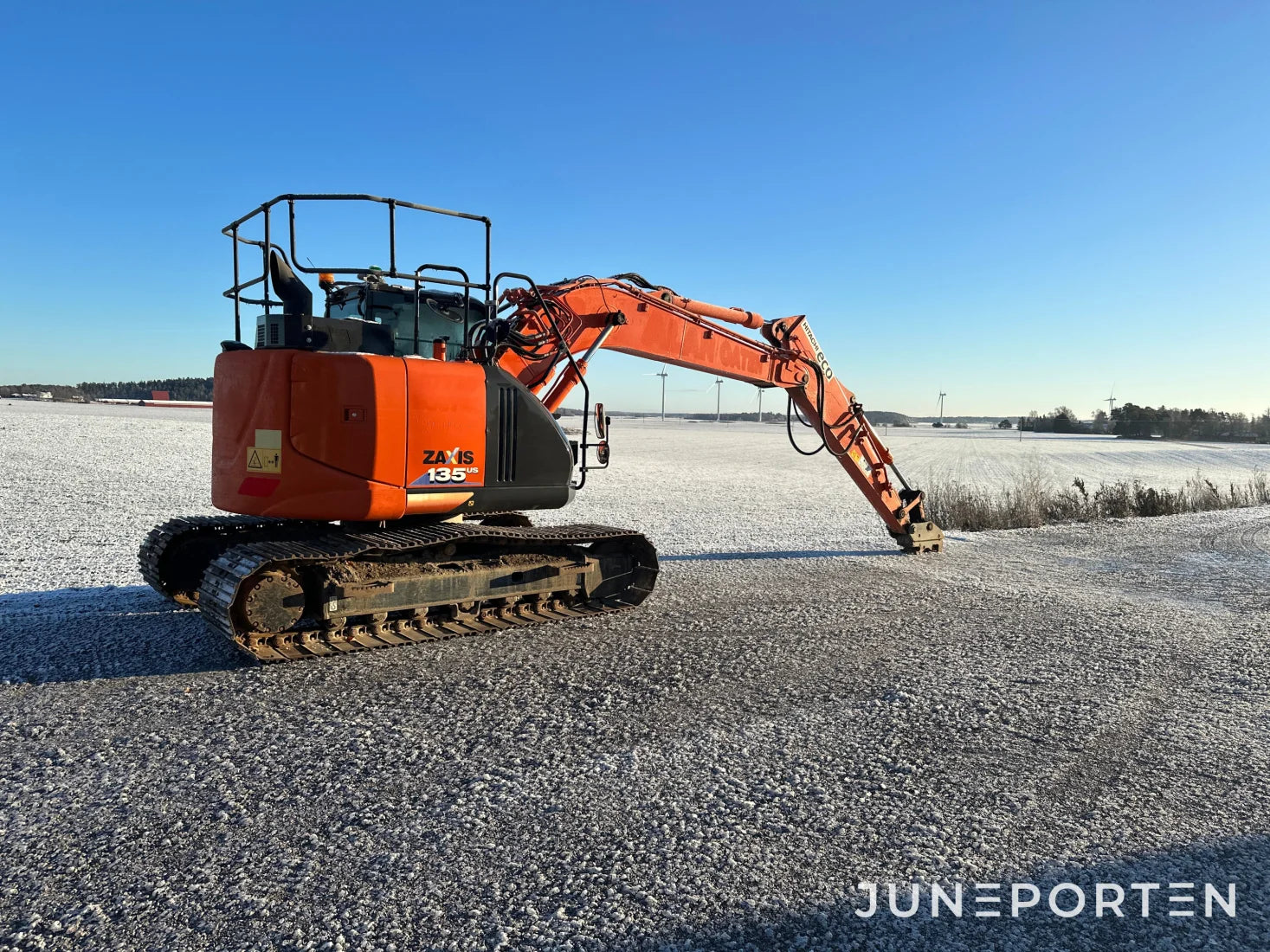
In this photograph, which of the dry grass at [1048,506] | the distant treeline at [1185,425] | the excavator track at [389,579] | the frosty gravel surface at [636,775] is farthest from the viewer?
the distant treeline at [1185,425]

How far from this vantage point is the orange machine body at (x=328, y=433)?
612 centimetres

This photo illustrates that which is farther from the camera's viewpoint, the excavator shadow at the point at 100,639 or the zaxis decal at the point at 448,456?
the zaxis decal at the point at 448,456

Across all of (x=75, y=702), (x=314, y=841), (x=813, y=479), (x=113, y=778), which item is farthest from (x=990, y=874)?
(x=813, y=479)

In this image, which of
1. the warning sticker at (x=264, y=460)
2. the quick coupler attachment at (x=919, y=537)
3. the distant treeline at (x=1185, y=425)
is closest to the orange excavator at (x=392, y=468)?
the warning sticker at (x=264, y=460)

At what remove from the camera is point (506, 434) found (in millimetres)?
6992

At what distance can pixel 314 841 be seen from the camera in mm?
3717

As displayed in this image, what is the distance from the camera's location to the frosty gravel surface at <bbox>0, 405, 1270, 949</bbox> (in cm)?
323

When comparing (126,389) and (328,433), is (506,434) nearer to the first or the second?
(328,433)

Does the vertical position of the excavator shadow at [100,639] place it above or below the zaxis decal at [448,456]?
below

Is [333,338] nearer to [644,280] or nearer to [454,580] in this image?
[454,580]

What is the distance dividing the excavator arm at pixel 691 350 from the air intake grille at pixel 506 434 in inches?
19.2

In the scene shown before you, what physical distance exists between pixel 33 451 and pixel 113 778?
22.4 meters

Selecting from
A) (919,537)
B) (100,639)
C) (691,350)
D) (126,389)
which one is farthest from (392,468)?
(126,389)

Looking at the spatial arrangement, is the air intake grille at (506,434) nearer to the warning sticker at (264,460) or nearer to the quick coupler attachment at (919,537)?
the warning sticker at (264,460)
